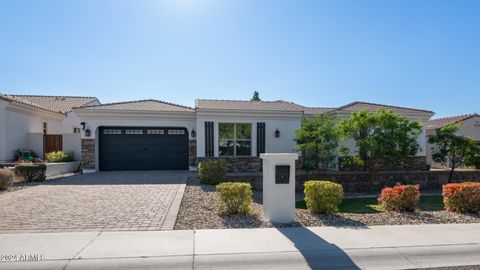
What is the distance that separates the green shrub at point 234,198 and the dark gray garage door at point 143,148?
10605 millimetres

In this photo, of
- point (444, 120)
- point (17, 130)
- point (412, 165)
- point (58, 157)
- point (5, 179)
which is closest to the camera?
point (5, 179)

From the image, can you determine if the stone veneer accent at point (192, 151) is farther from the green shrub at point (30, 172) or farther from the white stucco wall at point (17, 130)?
the white stucco wall at point (17, 130)

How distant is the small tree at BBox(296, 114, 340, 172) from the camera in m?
13.3

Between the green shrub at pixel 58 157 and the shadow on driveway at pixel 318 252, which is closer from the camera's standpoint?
the shadow on driveway at pixel 318 252

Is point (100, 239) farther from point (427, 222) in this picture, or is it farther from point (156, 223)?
point (427, 222)

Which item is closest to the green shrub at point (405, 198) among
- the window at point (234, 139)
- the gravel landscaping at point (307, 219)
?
the gravel landscaping at point (307, 219)

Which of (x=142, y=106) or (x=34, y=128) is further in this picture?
(x=34, y=128)

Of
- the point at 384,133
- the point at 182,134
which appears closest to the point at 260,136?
the point at 182,134

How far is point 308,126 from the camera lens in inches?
557

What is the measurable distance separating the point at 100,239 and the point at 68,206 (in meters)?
3.35

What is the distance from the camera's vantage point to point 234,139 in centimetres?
1662

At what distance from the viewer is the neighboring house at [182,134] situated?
1614 centimetres

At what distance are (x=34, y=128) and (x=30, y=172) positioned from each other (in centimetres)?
718

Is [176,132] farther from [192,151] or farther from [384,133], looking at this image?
[384,133]
